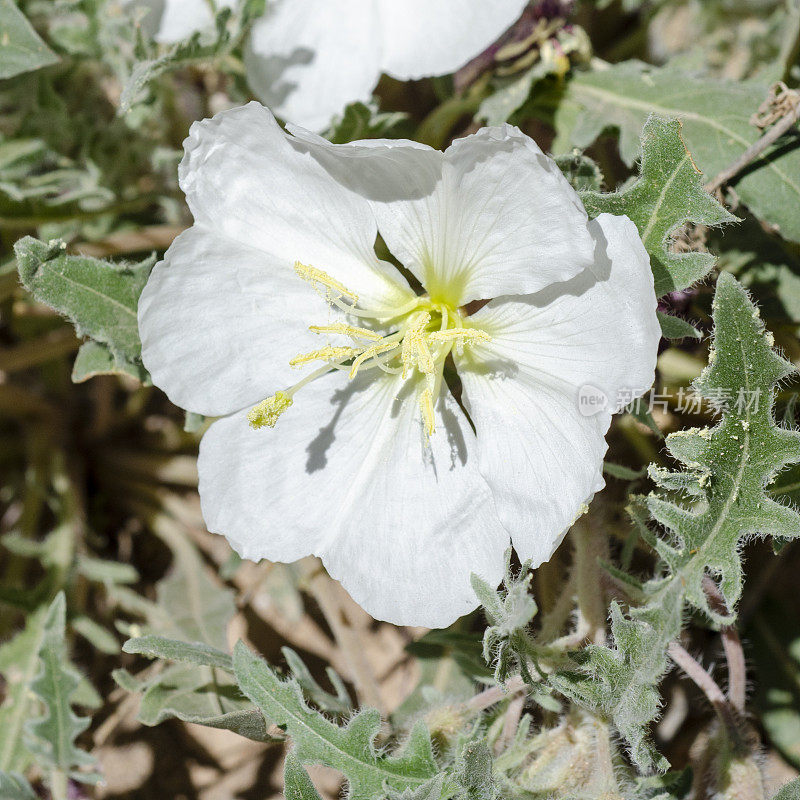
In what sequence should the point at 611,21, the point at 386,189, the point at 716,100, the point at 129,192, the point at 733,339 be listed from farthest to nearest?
the point at 611,21 → the point at 129,192 → the point at 716,100 → the point at 386,189 → the point at 733,339

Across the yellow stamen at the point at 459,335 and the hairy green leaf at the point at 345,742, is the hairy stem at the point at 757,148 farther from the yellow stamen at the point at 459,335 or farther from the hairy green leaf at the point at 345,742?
the hairy green leaf at the point at 345,742

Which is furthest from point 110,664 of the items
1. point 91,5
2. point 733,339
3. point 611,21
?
point 611,21

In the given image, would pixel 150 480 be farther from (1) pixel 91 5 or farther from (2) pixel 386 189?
(2) pixel 386 189

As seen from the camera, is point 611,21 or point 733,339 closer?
point 733,339

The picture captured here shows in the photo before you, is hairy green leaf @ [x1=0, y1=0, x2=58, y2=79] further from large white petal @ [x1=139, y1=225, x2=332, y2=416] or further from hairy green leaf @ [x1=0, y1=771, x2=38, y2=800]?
hairy green leaf @ [x1=0, y1=771, x2=38, y2=800]

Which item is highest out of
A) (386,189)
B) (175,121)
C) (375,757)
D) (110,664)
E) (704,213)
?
(704,213)

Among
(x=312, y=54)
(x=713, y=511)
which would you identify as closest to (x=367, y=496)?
(x=713, y=511)
